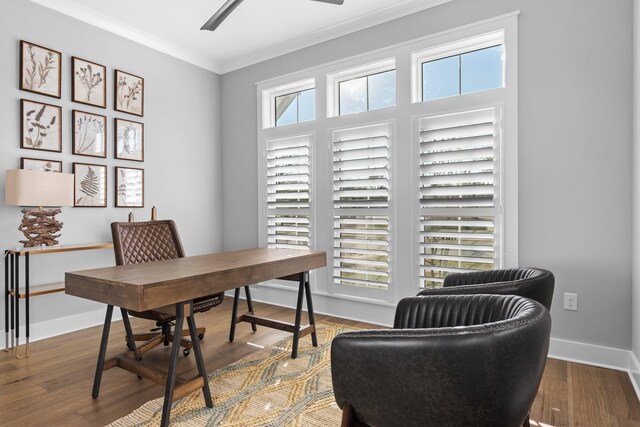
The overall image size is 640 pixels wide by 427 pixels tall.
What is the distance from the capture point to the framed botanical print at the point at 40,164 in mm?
3068

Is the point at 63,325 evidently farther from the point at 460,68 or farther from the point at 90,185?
the point at 460,68

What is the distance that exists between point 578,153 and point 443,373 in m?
2.31

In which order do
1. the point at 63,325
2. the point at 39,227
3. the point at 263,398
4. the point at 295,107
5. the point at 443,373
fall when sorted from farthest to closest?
the point at 295,107
the point at 63,325
the point at 39,227
the point at 263,398
the point at 443,373

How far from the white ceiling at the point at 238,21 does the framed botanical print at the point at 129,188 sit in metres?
1.34

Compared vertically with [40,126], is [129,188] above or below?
below

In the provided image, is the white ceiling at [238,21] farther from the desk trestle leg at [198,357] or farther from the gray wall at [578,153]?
the desk trestle leg at [198,357]

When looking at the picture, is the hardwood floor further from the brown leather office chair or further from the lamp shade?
the lamp shade

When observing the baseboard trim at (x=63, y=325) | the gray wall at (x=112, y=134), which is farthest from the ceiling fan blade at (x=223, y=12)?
the baseboard trim at (x=63, y=325)

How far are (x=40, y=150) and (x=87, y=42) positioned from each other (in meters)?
1.10

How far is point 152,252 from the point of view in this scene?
2.92m

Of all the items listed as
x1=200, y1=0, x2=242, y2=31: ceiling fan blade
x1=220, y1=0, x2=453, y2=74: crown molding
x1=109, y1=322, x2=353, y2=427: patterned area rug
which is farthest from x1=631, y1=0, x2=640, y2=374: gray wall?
x1=200, y1=0, x2=242, y2=31: ceiling fan blade

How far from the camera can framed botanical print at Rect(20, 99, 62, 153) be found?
3074 millimetres

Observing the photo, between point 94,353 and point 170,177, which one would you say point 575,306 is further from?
point 170,177

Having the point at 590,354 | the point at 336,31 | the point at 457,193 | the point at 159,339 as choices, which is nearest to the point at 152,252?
the point at 159,339
